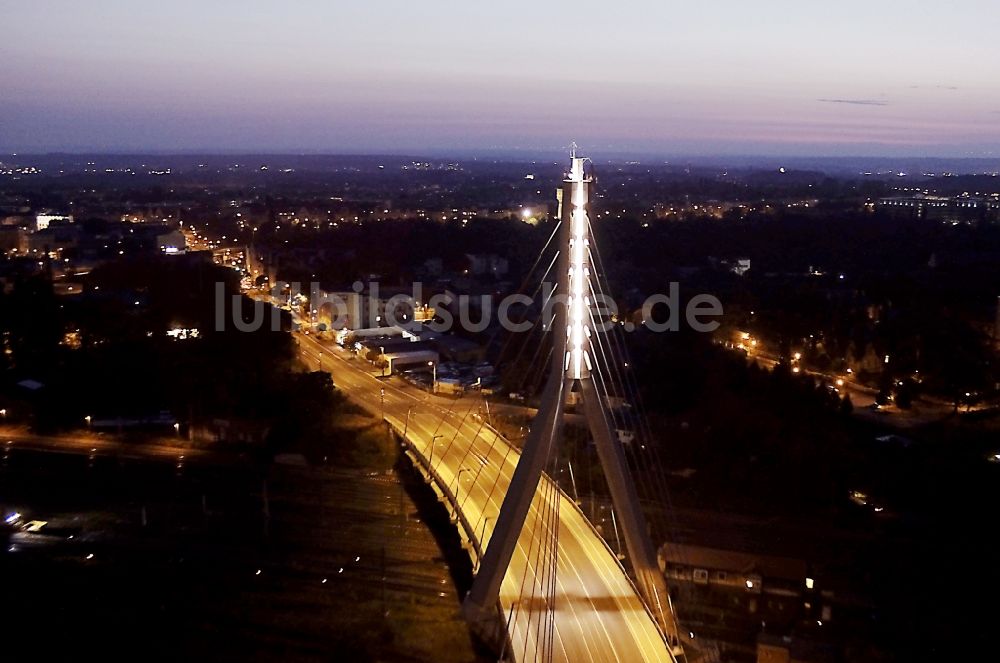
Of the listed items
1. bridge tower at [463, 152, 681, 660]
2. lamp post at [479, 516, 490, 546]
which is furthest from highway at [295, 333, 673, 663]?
bridge tower at [463, 152, 681, 660]

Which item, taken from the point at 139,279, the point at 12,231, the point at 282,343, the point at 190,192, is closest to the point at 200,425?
the point at 282,343

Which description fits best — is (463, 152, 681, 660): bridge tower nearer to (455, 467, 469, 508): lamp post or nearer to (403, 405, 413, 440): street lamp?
(455, 467, 469, 508): lamp post

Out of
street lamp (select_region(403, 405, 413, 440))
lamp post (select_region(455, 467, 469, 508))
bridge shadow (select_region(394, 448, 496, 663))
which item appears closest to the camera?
bridge shadow (select_region(394, 448, 496, 663))

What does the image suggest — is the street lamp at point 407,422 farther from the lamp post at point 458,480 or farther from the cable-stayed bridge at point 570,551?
the cable-stayed bridge at point 570,551

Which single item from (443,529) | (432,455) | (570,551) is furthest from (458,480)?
(570,551)

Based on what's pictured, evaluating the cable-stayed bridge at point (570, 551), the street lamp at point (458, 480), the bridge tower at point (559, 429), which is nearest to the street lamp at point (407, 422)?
the street lamp at point (458, 480)

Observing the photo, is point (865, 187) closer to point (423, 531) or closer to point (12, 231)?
point (12, 231)
